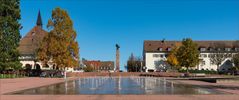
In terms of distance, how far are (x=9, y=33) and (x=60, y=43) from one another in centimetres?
871

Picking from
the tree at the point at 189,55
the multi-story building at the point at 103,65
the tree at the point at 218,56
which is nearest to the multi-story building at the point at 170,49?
the tree at the point at 218,56

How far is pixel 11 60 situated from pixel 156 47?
6922cm

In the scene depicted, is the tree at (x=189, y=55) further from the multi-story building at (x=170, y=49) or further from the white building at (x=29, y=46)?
the white building at (x=29, y=46)

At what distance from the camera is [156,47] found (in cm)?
12300

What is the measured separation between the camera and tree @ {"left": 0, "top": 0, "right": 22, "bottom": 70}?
59.3m

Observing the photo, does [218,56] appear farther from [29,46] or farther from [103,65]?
[103,65]

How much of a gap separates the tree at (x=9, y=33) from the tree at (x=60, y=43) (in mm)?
4846

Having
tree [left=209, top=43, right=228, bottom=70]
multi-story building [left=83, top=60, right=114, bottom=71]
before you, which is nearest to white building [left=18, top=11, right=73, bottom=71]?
tree [left=209, top=43, right=228, bottom=70]

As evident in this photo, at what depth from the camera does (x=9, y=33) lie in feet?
202

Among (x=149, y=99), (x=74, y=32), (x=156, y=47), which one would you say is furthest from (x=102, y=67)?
(x=149, y=99)

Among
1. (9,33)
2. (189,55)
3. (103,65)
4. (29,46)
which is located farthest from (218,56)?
(103,65)

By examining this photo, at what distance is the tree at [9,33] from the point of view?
59344mm

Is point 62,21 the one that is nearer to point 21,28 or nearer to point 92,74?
point 21,28

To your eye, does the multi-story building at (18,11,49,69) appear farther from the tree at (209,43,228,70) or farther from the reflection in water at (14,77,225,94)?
the reflection in water at (14,77,225,94)
